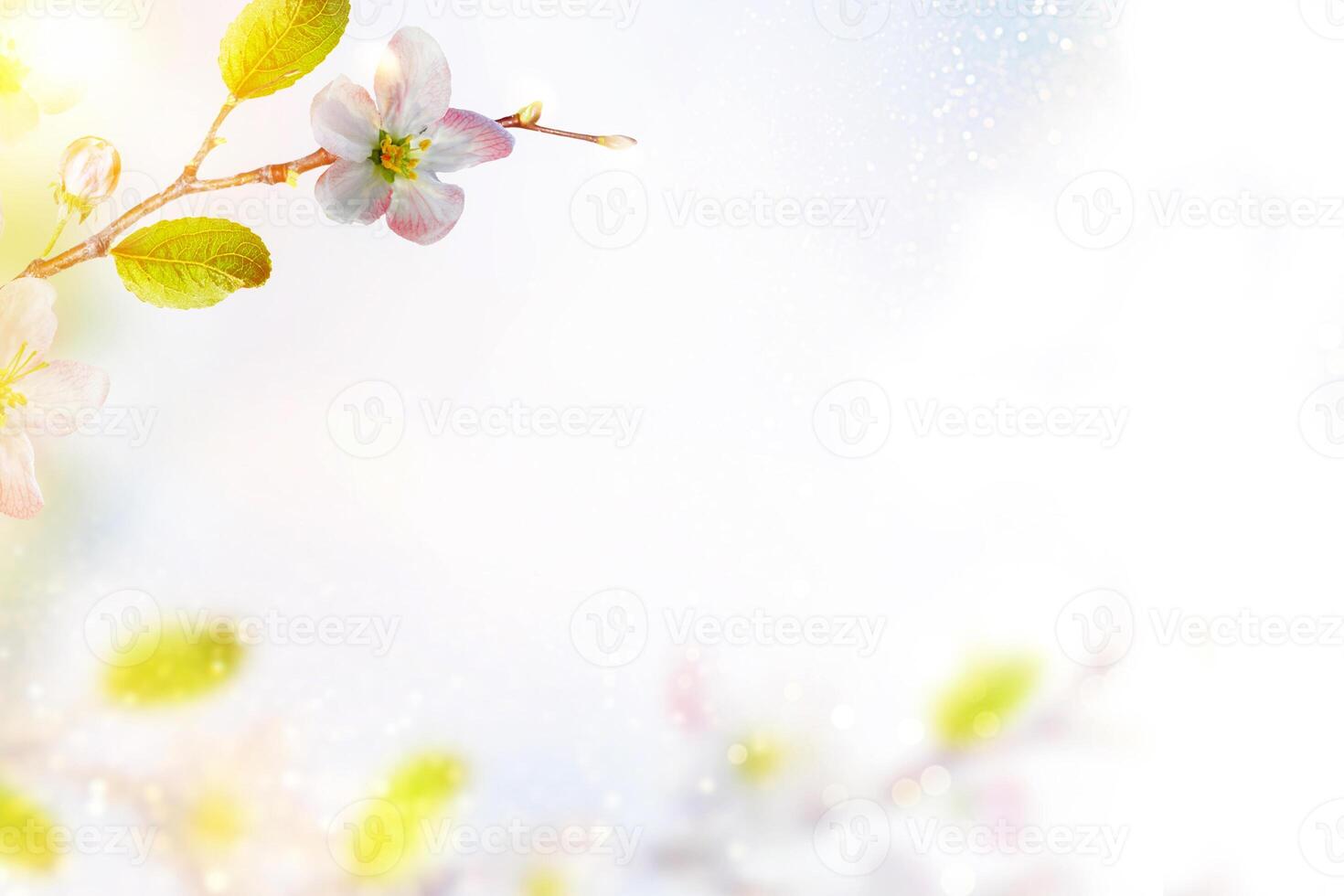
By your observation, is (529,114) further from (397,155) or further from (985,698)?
(985,698)

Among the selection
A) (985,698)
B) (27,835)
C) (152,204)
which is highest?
(152,204)

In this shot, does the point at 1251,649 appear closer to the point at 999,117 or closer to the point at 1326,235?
the point at 1326,235

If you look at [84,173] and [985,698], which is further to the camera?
[985,698]

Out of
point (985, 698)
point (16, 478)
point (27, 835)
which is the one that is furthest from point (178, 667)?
point (985, 698)

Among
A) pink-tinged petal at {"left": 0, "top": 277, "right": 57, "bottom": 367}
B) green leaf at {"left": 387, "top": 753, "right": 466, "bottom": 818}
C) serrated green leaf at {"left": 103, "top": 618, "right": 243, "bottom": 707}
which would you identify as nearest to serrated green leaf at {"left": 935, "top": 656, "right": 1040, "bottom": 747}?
green leaf at {"left": 387, "top": 753, "right": 466, "bottom": 818}

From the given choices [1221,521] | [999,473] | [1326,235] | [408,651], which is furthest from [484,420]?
[1326,235]

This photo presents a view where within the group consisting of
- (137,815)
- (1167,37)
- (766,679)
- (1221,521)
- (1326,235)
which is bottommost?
(137,815)
